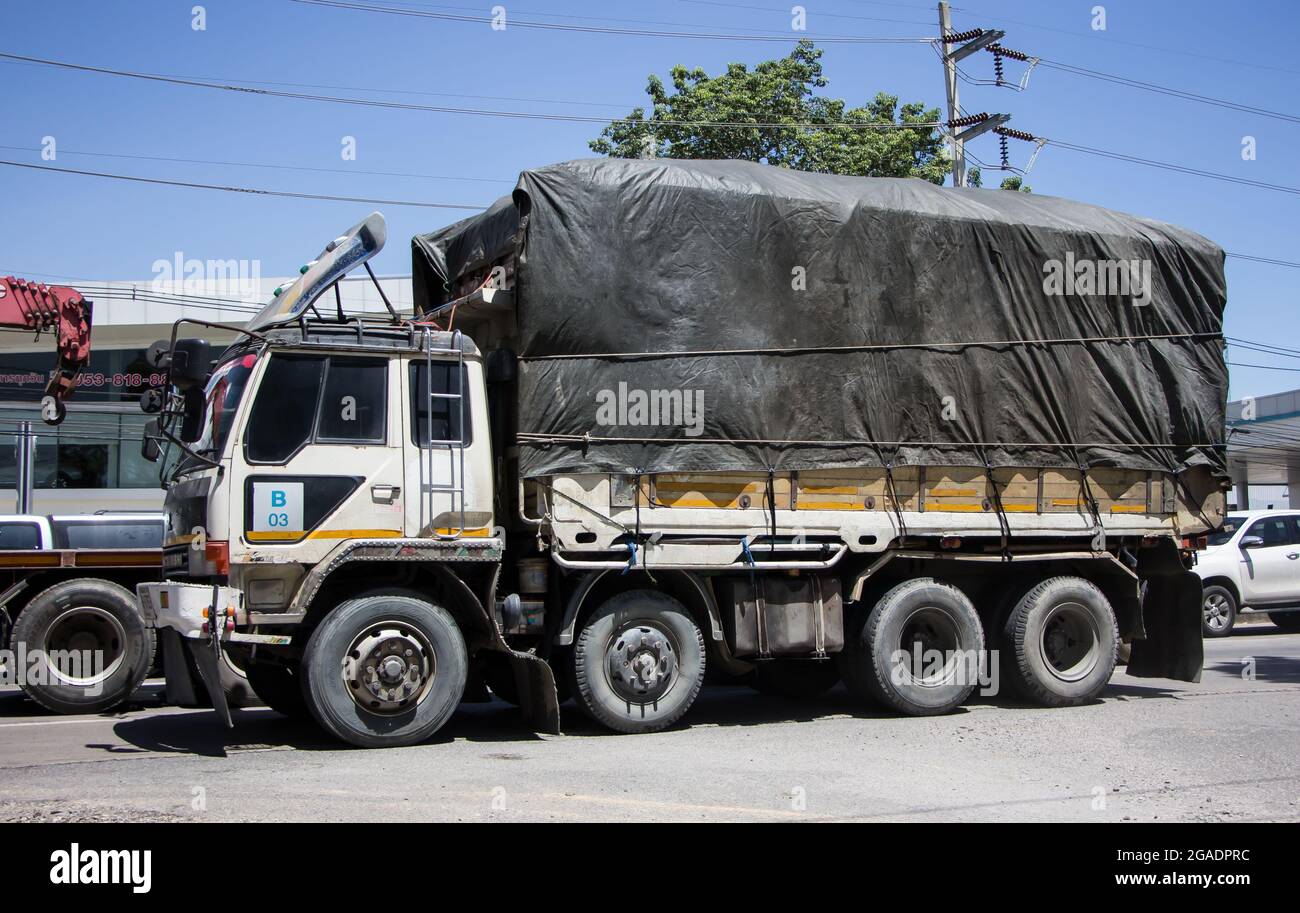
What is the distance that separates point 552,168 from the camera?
9.07 meters

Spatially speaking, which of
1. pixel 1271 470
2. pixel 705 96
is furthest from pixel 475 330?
pixel 1271 470

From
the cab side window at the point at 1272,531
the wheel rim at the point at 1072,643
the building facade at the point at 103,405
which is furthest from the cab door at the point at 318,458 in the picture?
the building facade at the point at 103,405

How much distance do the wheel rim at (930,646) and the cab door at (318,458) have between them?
4449mm

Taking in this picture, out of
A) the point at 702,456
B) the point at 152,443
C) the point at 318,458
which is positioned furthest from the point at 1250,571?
the point at 152,443

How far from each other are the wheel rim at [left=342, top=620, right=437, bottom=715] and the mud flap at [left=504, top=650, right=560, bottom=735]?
69cm

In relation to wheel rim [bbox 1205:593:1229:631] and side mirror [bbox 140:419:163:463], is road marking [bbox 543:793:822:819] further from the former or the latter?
wheel rim [bbox 1205:593:1229:631]

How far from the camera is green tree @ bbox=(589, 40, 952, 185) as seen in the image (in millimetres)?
24625

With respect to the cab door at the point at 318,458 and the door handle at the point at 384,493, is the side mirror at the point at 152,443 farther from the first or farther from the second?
the door handle at the point at 384,493

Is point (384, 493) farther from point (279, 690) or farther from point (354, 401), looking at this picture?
point (279, 690)

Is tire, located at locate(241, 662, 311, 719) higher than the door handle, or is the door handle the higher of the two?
the door handle

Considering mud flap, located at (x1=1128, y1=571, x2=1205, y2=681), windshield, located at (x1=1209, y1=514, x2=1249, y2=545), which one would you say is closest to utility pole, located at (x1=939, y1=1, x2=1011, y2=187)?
windshield, located at (x1=1209, y1=514, x2=1249, y2=545)

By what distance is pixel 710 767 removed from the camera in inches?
309
